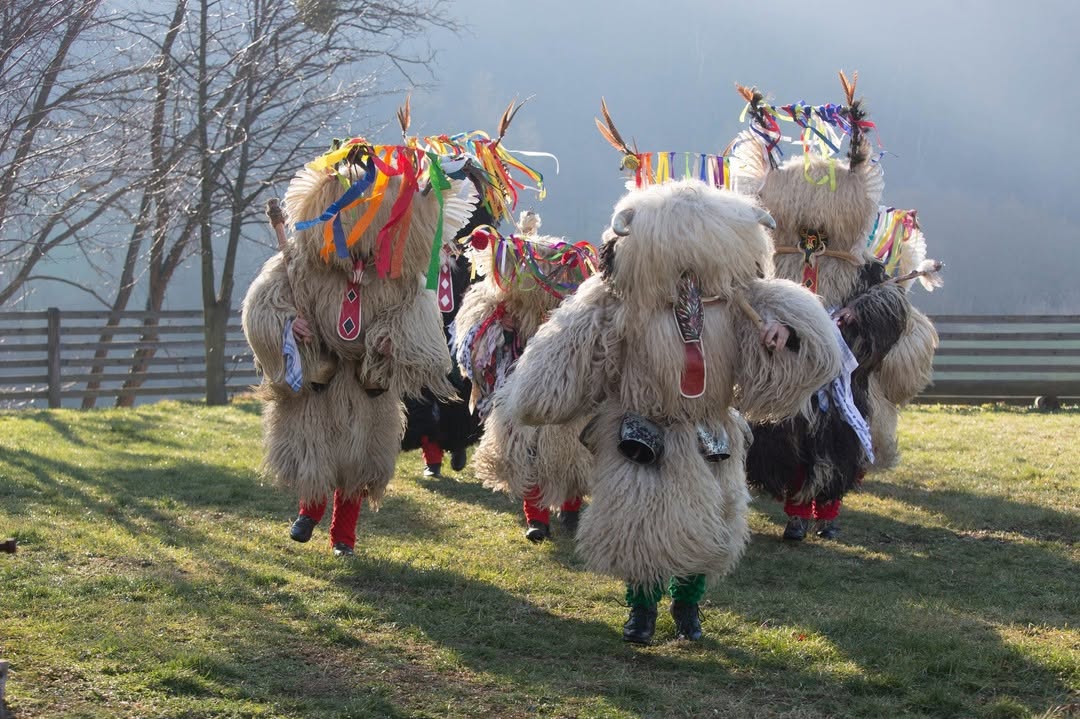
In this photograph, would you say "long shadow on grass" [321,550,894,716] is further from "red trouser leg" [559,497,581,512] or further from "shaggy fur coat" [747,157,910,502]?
"shaggy fur coat" [747,157,910,502]

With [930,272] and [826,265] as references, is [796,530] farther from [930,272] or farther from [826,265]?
[930,272]

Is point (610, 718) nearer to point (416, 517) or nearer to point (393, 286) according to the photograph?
point (393, 286)

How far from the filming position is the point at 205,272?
49.2ft

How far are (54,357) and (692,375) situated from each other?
39.7 feet

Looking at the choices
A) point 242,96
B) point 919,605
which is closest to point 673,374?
point 919,605

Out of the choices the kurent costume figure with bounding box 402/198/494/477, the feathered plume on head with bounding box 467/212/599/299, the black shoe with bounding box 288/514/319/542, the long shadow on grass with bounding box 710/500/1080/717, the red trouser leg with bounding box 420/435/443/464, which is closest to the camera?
the long shadow on grass with bounding box 710/500/1080/717

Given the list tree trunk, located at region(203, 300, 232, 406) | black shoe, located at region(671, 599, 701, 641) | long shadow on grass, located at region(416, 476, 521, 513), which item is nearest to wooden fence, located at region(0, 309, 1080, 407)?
tree trunk, located at region(203, 300, 232, 406)

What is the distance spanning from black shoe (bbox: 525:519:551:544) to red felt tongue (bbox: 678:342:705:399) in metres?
2.28

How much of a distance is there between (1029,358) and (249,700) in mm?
13769

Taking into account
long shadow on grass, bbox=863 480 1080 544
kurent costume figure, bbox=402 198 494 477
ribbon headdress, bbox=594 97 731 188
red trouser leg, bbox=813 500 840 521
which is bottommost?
long shadow on grass, bbox=863 480 1080 544

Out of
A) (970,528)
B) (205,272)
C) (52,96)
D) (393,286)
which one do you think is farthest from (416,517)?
(205,272)

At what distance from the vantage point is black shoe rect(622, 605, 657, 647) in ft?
14.8

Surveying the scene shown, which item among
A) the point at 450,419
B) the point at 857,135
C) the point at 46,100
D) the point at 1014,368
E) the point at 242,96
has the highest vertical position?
the point at 242,96

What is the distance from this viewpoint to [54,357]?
14648mm
